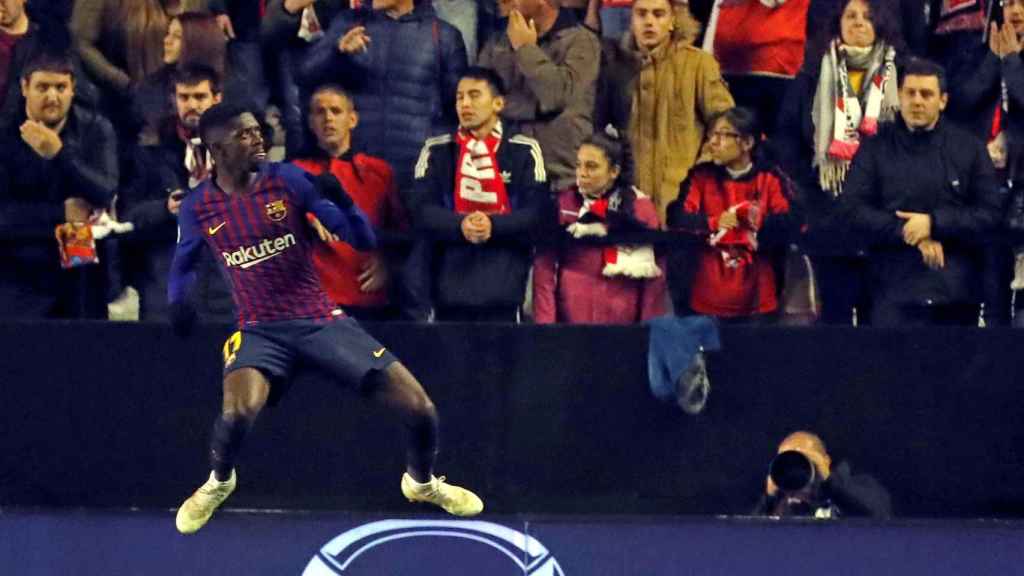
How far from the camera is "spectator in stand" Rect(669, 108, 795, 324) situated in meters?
8.78

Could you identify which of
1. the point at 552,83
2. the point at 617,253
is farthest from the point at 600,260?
the point at 552,83

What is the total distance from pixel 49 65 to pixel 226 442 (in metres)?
2.25

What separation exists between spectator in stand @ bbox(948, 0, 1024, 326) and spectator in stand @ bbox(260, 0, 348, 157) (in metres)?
2.95

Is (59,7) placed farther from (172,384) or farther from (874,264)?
(874,264)

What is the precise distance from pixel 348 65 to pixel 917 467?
3.15 metres

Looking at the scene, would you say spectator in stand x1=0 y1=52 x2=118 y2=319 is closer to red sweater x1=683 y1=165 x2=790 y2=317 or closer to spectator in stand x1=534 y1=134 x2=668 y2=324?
spectator in stand x1=534 y1=134 x2=668 y2=324

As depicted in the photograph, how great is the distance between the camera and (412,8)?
30.1 feet

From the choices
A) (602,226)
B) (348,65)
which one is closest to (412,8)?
(348,65)

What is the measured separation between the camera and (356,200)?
884 centimetres

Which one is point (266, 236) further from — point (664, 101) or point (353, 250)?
point (664, 101)

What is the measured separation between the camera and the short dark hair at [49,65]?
8.88 meters

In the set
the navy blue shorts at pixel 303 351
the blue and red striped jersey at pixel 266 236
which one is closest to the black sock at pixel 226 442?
the navy blue shorts at pixel 303 351

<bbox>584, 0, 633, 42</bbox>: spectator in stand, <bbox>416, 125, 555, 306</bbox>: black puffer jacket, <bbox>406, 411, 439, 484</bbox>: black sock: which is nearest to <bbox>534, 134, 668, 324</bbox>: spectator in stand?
<bbox>416, 125, 555, 306</bbox>: black puffer jacket

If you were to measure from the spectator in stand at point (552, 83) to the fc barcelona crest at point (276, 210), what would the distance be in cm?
179
